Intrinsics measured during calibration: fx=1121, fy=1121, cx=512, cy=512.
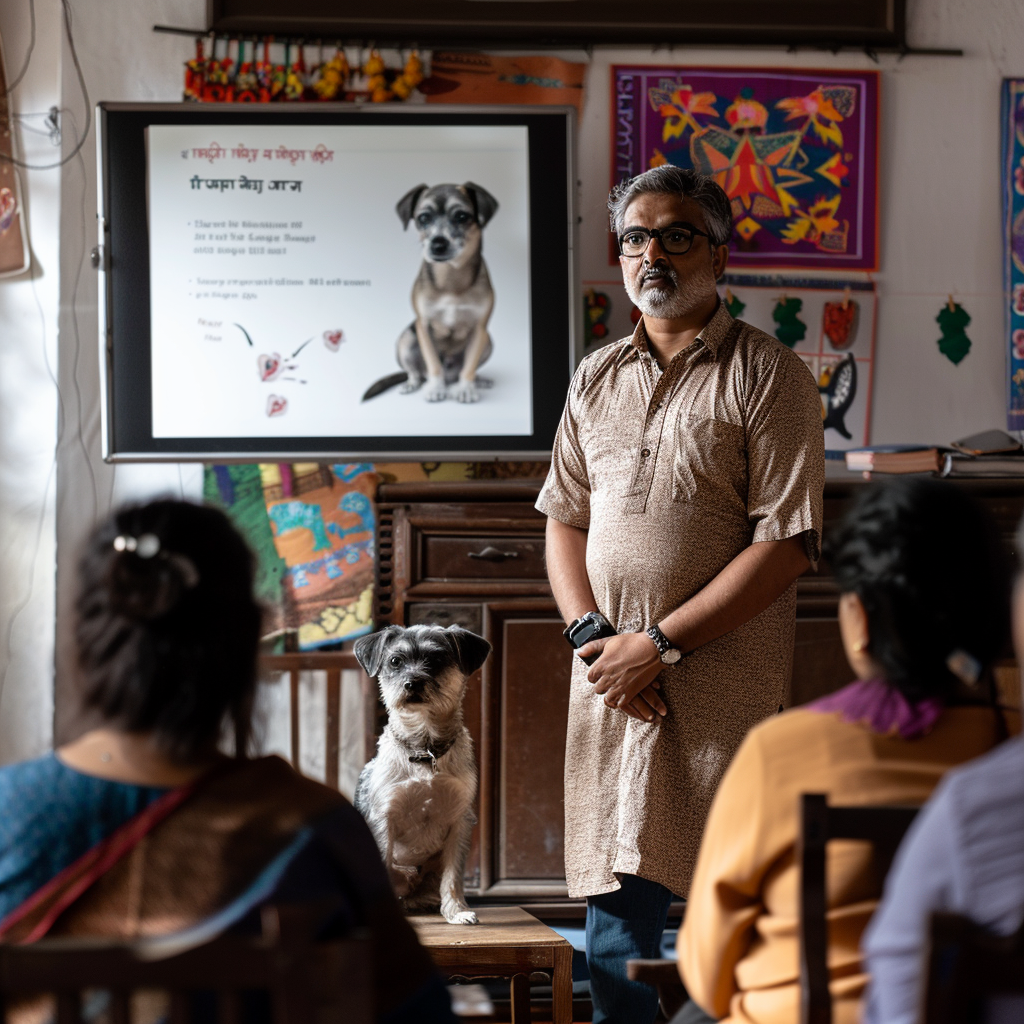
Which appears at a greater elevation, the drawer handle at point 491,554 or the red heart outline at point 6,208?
the red heart outline at point 6,208

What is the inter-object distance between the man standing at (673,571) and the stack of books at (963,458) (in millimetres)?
844

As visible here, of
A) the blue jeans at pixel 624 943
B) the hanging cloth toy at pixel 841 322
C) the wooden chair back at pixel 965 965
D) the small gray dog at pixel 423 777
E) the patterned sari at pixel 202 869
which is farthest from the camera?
the hanging cloth toy at pixel 841 322

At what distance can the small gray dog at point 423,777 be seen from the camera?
6.97ft

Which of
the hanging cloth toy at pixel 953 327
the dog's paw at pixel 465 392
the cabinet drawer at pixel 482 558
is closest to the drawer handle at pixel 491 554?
the cabinet drawer at pixel 482 558

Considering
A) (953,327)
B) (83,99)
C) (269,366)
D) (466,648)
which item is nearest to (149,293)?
(269,366)

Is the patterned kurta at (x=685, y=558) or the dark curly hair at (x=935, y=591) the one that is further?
the patterned kurta at (x=685, y=558)

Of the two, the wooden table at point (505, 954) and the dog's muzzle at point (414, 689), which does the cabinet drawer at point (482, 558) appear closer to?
the dog's muzzle at point (414, 689)

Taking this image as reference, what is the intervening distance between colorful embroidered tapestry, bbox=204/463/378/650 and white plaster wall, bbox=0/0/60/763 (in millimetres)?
501

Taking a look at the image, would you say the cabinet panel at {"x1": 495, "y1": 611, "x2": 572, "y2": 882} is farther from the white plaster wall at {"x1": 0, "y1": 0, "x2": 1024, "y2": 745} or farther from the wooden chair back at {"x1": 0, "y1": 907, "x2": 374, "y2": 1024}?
the wooden chair back at {"x1": 0, "y1": 907, "x2": 374, "y2": 1024}

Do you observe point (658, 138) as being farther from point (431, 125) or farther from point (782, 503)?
point (782, 503)

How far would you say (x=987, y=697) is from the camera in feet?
3.85

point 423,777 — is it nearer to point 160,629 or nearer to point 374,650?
point 374,650

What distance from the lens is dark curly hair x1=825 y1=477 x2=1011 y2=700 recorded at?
1.11 m

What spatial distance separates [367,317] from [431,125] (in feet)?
1.80
